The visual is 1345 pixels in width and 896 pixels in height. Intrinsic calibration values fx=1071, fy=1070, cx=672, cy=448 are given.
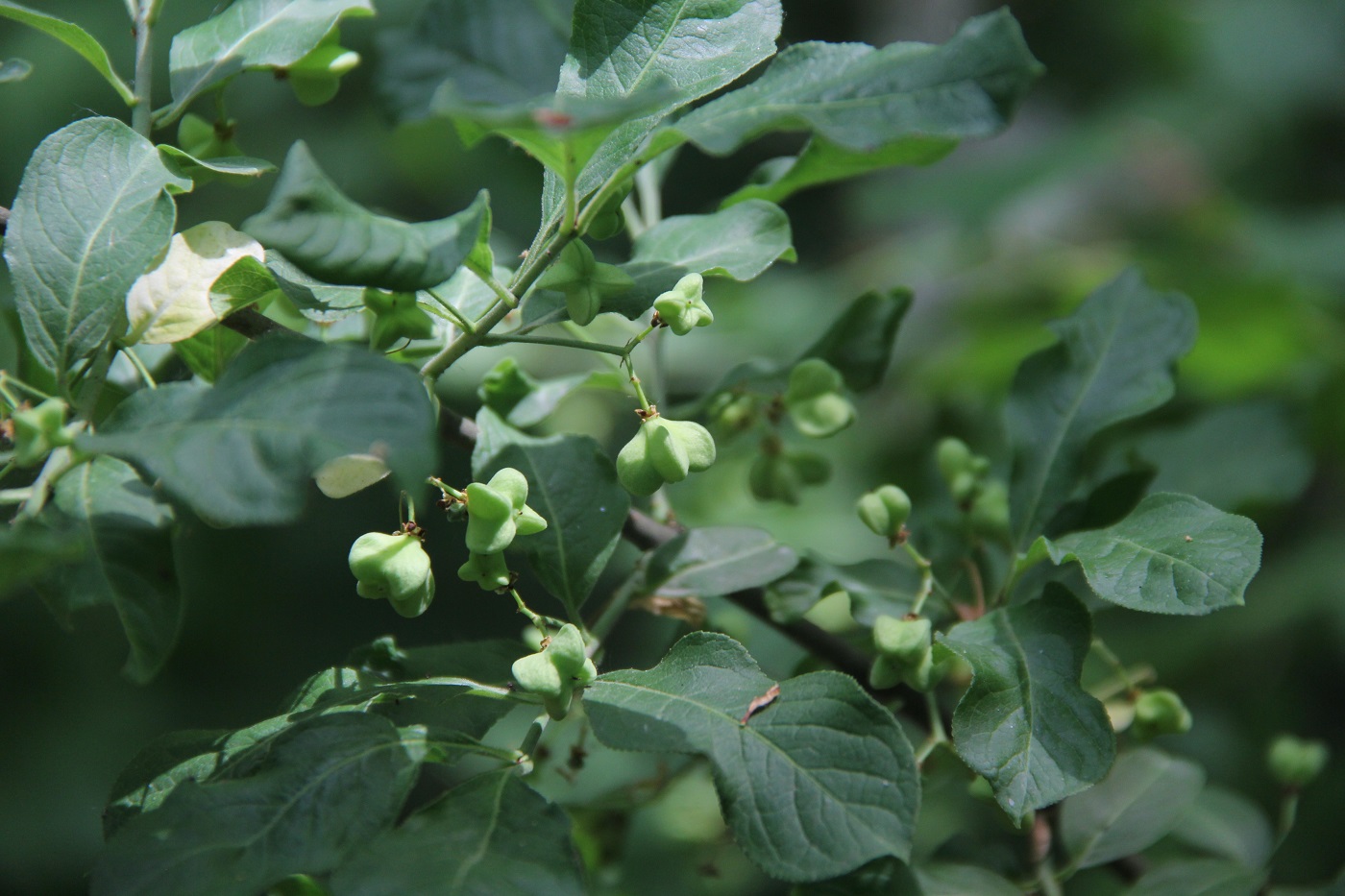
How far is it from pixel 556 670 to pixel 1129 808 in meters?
0.65

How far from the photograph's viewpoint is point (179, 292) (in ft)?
2.72

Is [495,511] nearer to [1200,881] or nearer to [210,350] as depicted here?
[210,350]

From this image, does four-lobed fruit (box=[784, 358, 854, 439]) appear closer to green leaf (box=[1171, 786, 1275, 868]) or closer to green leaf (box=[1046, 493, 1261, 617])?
green leaf (box=[1046, 493, 1261, 617])

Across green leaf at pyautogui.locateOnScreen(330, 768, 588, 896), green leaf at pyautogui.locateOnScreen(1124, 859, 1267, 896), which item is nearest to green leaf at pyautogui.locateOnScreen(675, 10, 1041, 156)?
green leaf at pyautogui.locateOnScreen(330, 768, 588, 896)

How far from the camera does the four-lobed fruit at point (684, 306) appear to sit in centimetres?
76

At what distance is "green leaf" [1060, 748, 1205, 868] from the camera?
3.42ft

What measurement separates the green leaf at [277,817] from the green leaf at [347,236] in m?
0.31

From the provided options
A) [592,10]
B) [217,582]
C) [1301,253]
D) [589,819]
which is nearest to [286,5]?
[592,10]

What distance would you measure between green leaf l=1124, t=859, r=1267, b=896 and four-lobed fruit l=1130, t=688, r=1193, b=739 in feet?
0.45

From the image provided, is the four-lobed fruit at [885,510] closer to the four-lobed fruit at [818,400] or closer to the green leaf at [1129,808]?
the four-lobed fruit at [818,400]

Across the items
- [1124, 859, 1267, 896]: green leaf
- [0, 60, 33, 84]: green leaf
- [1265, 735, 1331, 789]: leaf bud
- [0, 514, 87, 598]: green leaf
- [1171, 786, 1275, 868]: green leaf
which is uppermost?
[0, 60, 33, 84]: green leaf

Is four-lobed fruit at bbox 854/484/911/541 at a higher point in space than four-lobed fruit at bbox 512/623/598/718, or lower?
lower

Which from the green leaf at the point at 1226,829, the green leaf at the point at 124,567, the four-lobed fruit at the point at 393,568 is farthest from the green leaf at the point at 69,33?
the green leaf at the point at 1226,829

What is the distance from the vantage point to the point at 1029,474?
1065 millimetres
